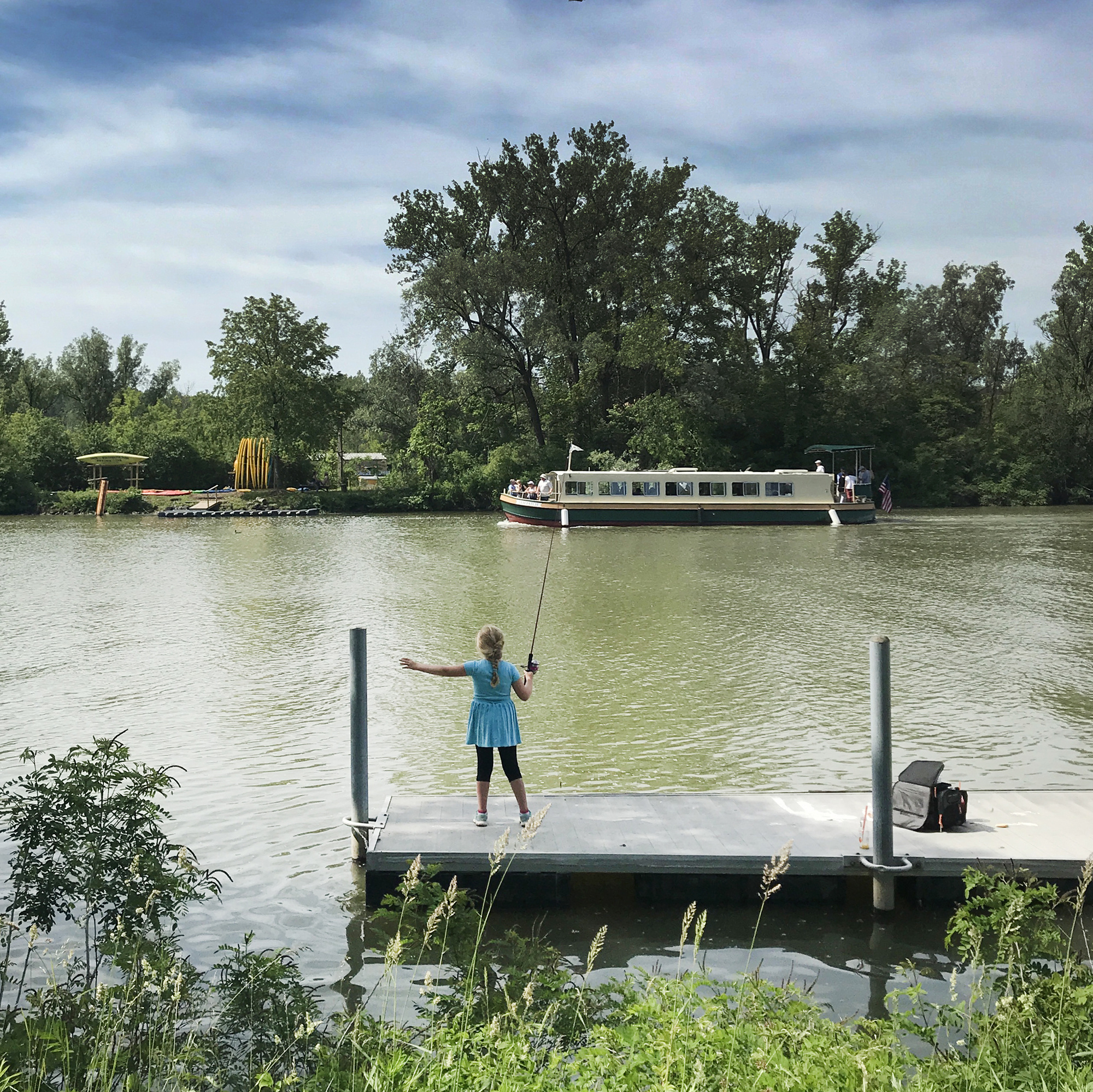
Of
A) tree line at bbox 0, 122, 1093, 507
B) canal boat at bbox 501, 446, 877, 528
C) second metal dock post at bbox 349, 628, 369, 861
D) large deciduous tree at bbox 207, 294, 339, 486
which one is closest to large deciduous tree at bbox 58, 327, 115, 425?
tree line at bbox 0, 122, 1093, 507

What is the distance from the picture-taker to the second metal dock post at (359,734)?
23.6 feet

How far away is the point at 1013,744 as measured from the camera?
34.8ft

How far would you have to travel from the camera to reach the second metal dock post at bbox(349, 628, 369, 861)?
7180 mm

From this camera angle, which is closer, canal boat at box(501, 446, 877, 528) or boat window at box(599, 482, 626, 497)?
canal boat at box(501, 446, 877, 528)

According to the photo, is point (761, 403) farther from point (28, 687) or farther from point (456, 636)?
point (28, 687)

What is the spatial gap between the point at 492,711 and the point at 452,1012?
2.67m

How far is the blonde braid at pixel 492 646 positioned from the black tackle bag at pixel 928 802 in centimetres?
277

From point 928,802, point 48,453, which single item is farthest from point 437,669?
point 48,453

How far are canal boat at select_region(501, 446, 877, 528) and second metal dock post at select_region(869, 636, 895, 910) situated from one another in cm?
3425

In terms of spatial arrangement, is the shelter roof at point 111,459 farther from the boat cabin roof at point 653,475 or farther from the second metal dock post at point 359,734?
the second metal dock post at point 359,734

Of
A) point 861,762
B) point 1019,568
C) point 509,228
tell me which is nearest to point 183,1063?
point 861,762

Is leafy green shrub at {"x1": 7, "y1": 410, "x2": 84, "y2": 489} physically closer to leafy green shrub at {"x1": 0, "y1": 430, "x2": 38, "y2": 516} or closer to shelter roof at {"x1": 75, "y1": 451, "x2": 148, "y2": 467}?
shelter roof at {"x1": 75, "y1": 451, "x2": 148, "y2": 467}

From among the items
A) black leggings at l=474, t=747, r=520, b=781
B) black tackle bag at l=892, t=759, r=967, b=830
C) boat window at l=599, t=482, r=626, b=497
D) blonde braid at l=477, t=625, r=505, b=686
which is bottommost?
black tackle bag at l=892, t=759, r=967, b=830

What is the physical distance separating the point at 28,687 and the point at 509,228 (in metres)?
47.9
